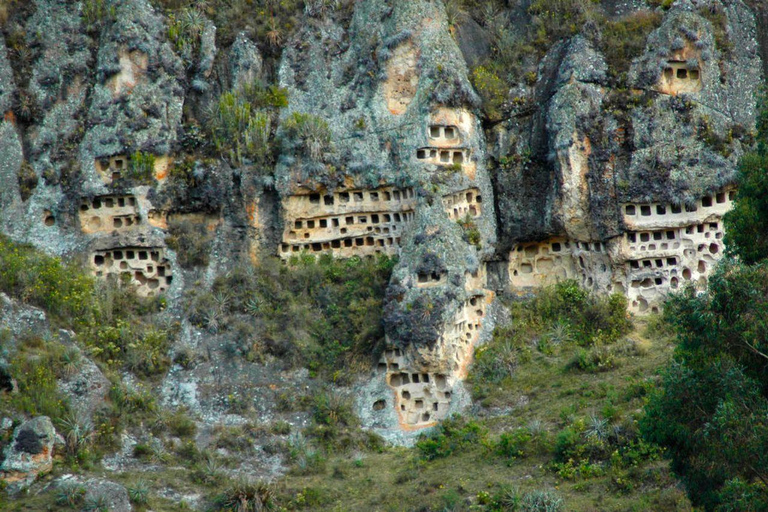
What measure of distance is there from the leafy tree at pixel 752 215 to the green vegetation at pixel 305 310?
614 inches

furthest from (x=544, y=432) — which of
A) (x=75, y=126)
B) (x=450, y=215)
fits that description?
(x=75, y=126)

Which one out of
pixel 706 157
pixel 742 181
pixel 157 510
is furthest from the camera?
pixel 706 157

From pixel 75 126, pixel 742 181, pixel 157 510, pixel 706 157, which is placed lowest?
pixel 157 510

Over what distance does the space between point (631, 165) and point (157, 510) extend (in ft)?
69.1

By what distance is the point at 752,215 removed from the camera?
31000 mm

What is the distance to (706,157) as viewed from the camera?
45406mm

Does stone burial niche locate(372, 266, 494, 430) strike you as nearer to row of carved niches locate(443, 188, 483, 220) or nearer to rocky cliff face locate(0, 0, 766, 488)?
rocky cliff face locate(0, 0, 766, 488)

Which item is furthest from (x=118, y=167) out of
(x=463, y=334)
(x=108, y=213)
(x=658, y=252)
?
(x=658, y=252)

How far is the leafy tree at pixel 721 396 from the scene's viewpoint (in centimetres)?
2795

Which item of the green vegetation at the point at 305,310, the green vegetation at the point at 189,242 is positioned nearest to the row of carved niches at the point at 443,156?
the green vegetation at the point at 305,310

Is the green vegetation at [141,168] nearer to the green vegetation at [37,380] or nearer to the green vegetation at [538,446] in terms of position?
the green vegetation at [37,380]

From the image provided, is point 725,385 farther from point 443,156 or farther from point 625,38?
point 625,38

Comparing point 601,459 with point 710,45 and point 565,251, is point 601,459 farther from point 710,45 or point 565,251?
point 710,45

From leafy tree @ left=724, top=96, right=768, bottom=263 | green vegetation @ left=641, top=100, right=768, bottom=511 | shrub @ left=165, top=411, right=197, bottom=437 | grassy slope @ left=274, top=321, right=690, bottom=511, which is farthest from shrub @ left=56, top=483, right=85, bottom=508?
leafy tree @ left=724, top=96, right=768, bottom=263
